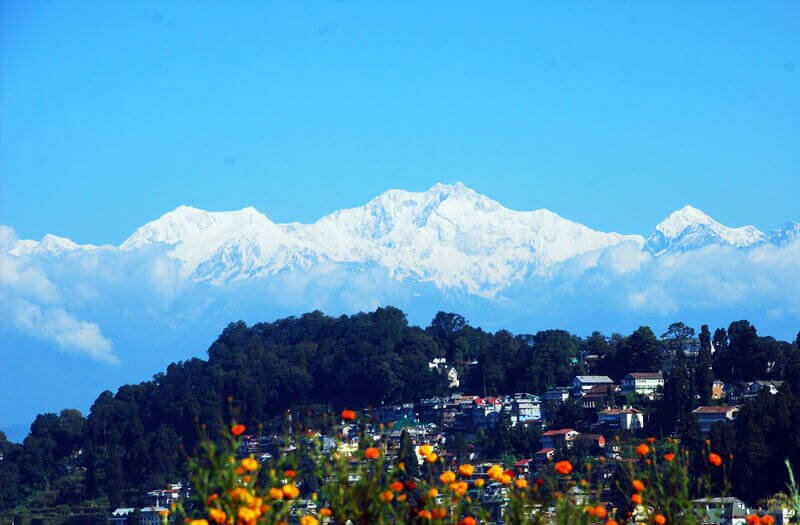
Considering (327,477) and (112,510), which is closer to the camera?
(327,477)

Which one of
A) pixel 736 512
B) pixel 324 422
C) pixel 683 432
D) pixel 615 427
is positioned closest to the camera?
pixel 324 422

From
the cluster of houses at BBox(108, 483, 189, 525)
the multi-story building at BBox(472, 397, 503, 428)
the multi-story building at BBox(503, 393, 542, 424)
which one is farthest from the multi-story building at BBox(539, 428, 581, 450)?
the cluster of houses at BBox(108, 483, 189, 525)

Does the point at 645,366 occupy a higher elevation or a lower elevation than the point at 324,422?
higher

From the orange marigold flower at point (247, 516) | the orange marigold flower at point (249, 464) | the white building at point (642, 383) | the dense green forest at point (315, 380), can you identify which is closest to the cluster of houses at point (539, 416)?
the white building at point (642, 383)

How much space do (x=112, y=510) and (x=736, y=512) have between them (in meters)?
38.6

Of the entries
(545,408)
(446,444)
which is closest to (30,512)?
(446,444)

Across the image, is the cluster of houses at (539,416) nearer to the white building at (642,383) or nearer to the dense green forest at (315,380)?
the white building at (642,383)

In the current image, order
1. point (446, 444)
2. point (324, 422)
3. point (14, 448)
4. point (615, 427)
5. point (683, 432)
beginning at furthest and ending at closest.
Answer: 1. point (14, 448)
2. point (446, 444)
3. point (615, 427)
4. point (683, 432)
5. point (324, 422)

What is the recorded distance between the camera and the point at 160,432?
7556 cm

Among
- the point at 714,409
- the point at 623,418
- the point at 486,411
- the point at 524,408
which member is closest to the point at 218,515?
the point at 714,409

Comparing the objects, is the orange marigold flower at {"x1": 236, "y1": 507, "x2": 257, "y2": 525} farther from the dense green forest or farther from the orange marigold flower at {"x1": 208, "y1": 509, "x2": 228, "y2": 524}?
the dense green forest

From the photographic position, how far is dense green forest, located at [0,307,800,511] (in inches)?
2783

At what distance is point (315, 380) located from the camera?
84.4m

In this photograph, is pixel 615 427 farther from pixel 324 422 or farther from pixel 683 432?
pixel 324 422
